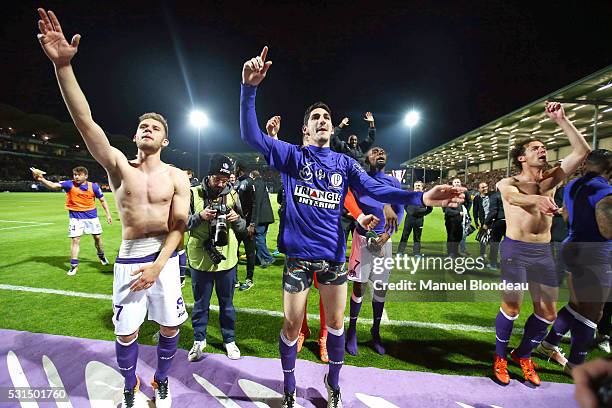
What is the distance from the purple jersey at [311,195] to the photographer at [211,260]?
39.2 inches

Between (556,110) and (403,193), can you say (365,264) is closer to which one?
(403,193)

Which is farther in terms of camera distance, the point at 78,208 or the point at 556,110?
the point at 78,208

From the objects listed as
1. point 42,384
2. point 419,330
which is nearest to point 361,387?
point 419,330

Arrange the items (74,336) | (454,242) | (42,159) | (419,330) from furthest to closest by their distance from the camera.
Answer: (42,159) < (454,242) < (419,330) < (74,336)

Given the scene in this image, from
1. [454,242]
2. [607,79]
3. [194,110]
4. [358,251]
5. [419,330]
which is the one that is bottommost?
[419,330]

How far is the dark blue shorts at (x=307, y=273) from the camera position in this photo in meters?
2.64

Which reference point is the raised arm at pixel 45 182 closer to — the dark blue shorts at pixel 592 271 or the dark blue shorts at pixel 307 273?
the dark blue shorts at pixel 307 273

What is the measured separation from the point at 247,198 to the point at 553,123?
23413 millimetres

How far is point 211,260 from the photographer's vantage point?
11.7ft

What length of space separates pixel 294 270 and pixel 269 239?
10.1 metres

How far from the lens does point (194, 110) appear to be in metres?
26.7

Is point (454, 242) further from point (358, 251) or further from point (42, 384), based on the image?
point (42, 384)

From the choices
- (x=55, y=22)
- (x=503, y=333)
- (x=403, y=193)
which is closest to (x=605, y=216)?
(x=503, y=333)

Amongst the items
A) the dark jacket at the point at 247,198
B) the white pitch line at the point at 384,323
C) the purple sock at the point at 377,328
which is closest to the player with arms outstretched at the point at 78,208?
the white pitch line at the point at 384,323
